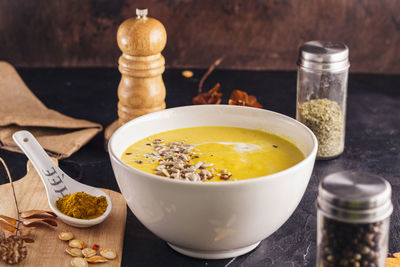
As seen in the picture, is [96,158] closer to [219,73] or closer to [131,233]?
[131,233]

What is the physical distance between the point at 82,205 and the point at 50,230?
80 millimetres

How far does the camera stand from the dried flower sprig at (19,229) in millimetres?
1091

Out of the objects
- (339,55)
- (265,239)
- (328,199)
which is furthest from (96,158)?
(328,199)

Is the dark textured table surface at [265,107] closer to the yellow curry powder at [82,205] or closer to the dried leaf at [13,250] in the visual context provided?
the yellow curry powder at [82,205]

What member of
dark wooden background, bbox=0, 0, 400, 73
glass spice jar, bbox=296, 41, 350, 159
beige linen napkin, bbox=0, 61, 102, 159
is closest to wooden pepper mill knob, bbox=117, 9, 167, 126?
beige linen napkin, bbox=0, 61, 102, 159

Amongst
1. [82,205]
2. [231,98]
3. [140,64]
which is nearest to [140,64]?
[140,64]

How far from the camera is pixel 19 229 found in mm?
1208

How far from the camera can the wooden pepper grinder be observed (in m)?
1.53

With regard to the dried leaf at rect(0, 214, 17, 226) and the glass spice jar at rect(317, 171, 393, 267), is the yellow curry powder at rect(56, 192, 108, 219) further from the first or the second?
the glass spice jar at rect(317, 171, 393, 267)

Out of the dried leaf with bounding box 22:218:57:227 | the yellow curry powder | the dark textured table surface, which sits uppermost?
the yellow curry powder

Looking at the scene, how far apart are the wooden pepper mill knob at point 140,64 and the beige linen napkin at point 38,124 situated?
6.2 inches

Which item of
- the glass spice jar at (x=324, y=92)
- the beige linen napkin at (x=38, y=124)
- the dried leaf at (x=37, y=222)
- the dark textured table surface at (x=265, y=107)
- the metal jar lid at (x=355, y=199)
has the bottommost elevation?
the dark textured table surface at (x=265, y=107)

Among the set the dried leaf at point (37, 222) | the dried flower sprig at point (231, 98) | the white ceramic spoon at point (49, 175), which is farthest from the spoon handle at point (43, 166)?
the dried flower sprig at point (231, 98)

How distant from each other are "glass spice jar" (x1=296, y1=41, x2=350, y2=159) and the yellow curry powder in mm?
607
